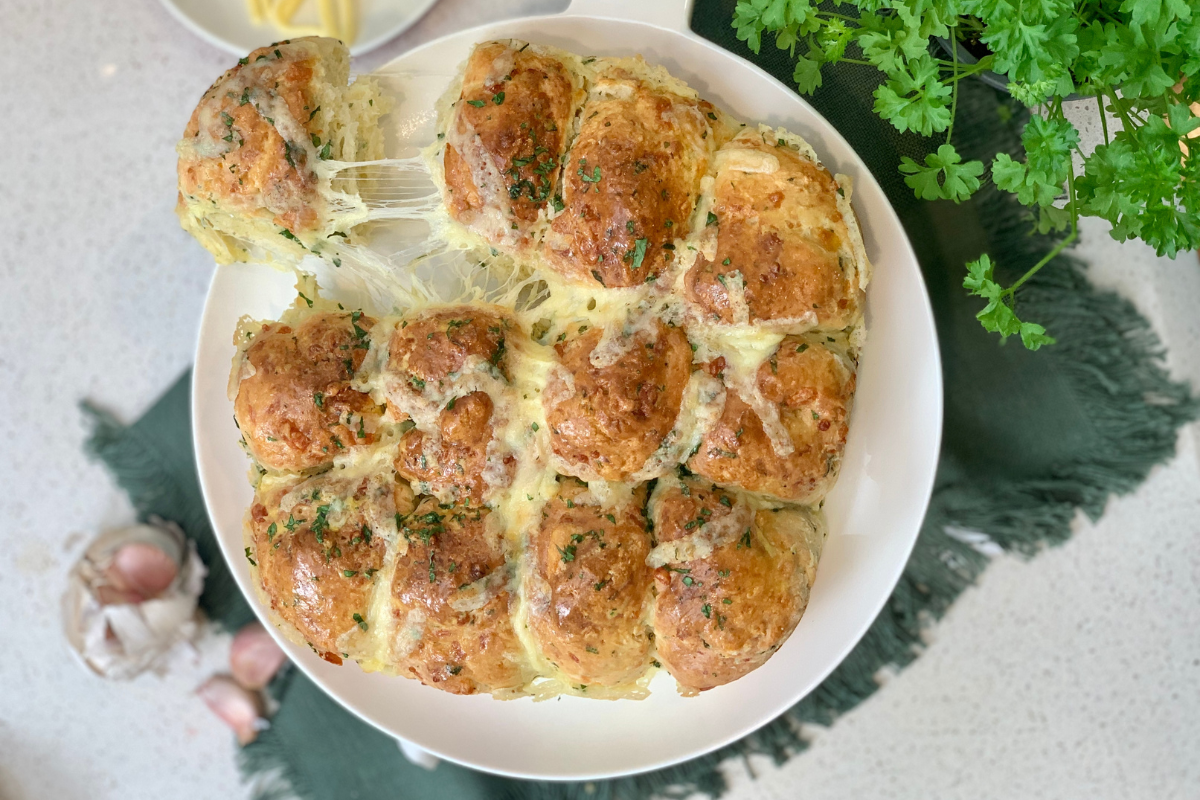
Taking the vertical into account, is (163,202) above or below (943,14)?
below

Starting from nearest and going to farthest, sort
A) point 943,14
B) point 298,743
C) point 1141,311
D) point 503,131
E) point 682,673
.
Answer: point 943,14
point 503,131
point 682,673
point 1141,311
point 298,743

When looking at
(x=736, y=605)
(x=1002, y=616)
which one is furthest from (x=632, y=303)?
(x=1002, y=616)

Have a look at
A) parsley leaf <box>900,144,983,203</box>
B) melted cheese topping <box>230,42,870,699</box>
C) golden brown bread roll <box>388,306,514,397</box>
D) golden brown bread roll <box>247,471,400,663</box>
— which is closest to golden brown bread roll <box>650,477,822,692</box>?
melted cheese topping <box>230,42,870,699</box>

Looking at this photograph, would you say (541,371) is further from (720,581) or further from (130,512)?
(130,512)

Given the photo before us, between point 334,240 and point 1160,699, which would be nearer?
point 334,240

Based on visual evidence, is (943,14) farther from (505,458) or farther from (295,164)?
(295,164)

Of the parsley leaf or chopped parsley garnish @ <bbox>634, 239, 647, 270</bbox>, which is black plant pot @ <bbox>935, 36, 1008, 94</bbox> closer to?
the parsley leaf
